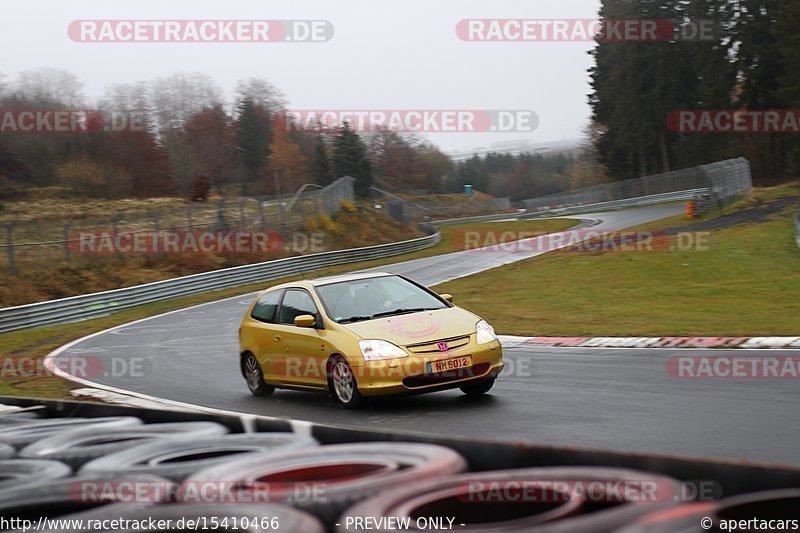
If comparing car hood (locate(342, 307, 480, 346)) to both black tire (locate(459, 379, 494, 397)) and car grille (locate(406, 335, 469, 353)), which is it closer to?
car grille (locate(406, 335, 469, 353))

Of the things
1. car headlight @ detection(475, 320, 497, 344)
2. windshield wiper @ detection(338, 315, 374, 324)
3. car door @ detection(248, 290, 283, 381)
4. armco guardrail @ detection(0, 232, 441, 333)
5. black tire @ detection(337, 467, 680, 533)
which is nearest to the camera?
black tire @ detection(337, 467, 680, 533)

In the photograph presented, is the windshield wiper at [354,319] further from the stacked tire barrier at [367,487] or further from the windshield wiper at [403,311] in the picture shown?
the stacked tire barrier at [367,487]

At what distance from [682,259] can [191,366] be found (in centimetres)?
1717

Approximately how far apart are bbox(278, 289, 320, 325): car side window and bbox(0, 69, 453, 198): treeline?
51.9 m

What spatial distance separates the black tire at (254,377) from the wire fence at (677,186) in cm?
2986

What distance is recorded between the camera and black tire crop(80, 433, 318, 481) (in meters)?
4.80

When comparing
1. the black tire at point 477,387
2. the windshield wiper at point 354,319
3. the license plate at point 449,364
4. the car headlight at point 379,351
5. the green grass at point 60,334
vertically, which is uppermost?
the windshield wiper at point 354,319

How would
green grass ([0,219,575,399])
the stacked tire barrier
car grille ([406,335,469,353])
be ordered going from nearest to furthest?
the stacked tire barrier < car grille ([406,335,469,353]) < green grass ([0,219,575,399])

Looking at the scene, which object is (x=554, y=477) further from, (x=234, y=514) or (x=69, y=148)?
(x=69, y=148)

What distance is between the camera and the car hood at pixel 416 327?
32.6ft

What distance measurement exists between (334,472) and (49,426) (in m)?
3.20

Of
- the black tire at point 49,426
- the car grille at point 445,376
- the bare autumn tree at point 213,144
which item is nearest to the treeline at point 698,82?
the bare autumn tree at point 213,144

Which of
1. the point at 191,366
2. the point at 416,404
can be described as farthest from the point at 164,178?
the point at 416,404

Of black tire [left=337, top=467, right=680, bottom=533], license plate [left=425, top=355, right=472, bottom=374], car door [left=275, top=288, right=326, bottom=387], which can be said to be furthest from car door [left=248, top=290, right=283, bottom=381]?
black tire [left=337, top=467, right=680, bottom=533]
